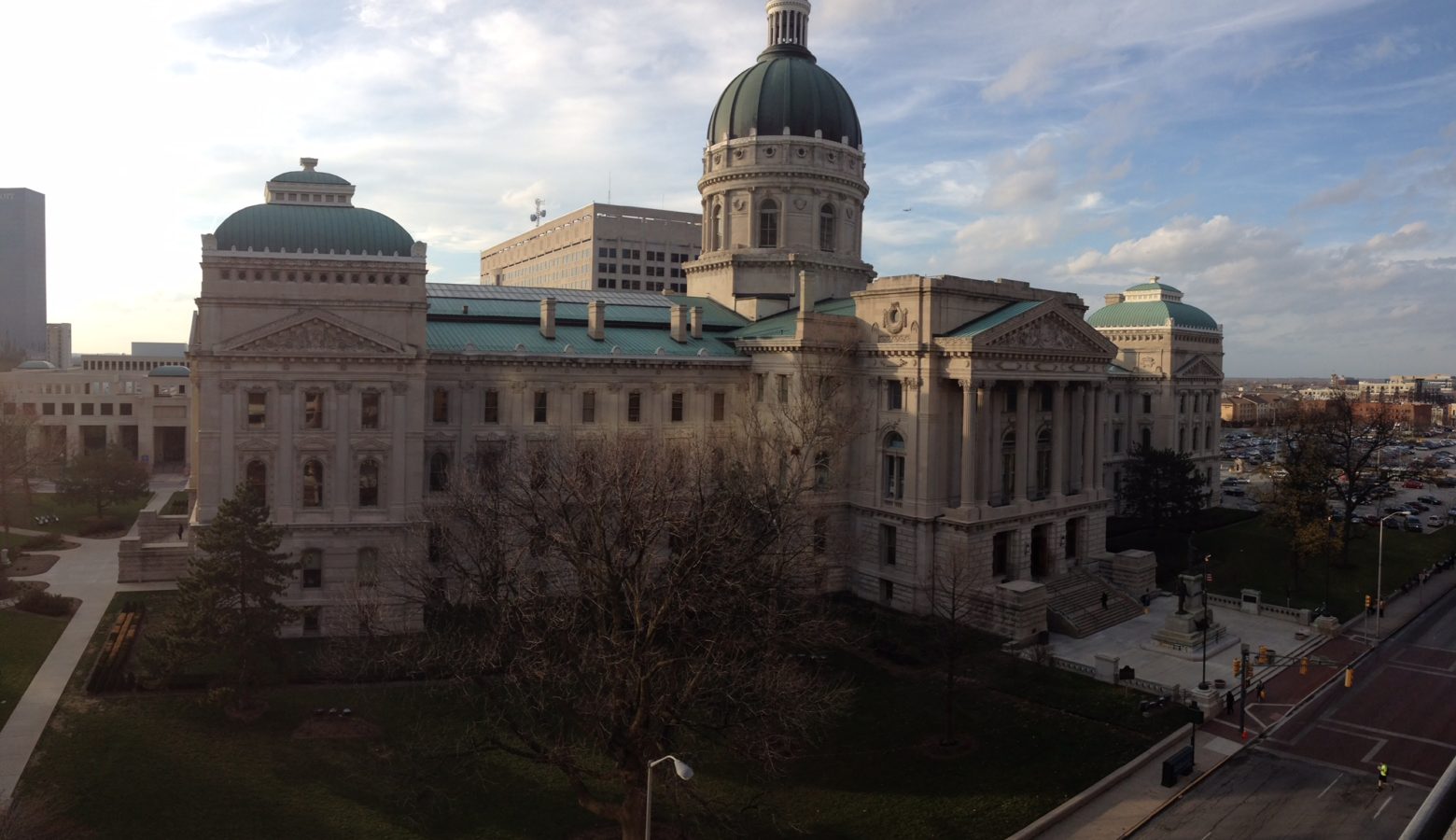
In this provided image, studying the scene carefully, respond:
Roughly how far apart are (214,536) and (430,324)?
2315 centimetres

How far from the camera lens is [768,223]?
3086 inches

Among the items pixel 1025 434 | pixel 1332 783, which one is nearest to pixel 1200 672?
pixel 1332 783

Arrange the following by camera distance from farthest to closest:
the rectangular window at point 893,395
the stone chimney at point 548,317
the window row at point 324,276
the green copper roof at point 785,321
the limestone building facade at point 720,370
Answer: the green copper roof at point 785,321 < the stone chimney at point 548,317 < the rectangular window at point 893,395 < the limestone building facade at point 720,370 < the window row at point 324,276

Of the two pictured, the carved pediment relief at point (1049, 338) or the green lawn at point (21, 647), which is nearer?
the green lawn at point (21, 647)

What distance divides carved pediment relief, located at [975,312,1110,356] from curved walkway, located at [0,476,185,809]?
49.3 meters

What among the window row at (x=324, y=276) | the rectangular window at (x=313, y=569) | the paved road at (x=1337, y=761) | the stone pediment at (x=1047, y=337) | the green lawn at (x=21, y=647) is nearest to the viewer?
the paved road at (x=1337, y=761)

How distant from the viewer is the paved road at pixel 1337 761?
34.8m

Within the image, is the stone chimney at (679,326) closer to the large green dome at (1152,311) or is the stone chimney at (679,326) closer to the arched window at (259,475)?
the arched window at (259,475)

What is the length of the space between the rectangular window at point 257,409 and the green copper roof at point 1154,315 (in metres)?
77.6

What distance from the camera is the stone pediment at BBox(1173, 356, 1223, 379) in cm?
9738

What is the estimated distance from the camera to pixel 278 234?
5062 cm

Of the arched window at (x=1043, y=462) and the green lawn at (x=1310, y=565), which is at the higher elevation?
the arched window at (x=1043, y=462)

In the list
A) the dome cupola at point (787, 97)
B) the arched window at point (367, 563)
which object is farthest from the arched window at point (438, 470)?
the dome cupola at point (787, 97)

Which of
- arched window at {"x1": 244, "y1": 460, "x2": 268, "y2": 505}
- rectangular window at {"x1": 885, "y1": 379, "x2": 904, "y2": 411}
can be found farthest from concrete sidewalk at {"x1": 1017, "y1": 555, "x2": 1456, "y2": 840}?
arched window at {"x1": 244, "y1": 460, "x2": 268, "y2": 505}
